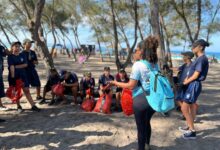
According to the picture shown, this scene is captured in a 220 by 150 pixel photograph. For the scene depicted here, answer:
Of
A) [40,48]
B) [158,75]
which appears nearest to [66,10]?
[40,48]

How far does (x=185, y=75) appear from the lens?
246 inches

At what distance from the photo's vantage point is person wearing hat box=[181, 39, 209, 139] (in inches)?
223

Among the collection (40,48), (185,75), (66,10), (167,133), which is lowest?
(167,133)

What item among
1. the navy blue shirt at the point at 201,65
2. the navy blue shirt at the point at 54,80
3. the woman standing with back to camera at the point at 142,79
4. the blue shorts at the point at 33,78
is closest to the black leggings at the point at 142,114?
the woman standing with back to camera at the point at 142,79

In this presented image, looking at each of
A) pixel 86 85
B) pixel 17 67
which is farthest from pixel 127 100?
pixel 17 67

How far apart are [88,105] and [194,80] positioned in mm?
2832

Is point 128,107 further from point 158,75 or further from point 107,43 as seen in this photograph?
point 107,43

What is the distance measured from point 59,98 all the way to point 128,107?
230 cm

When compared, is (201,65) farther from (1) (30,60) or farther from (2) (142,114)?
(1) (30,60)

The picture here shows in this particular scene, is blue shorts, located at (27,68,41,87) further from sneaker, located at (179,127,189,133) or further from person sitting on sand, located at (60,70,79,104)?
sneaker, located at (179,127,189,133)

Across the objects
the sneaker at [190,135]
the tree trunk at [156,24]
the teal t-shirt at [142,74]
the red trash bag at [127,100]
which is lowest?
the sneaker at [190,135]

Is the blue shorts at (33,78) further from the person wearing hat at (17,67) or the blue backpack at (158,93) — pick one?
the blue backpack at (158,93)

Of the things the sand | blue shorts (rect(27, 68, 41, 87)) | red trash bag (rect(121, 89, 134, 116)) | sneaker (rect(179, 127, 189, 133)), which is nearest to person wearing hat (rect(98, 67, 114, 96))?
the sand

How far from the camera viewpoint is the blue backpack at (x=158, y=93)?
436cm
